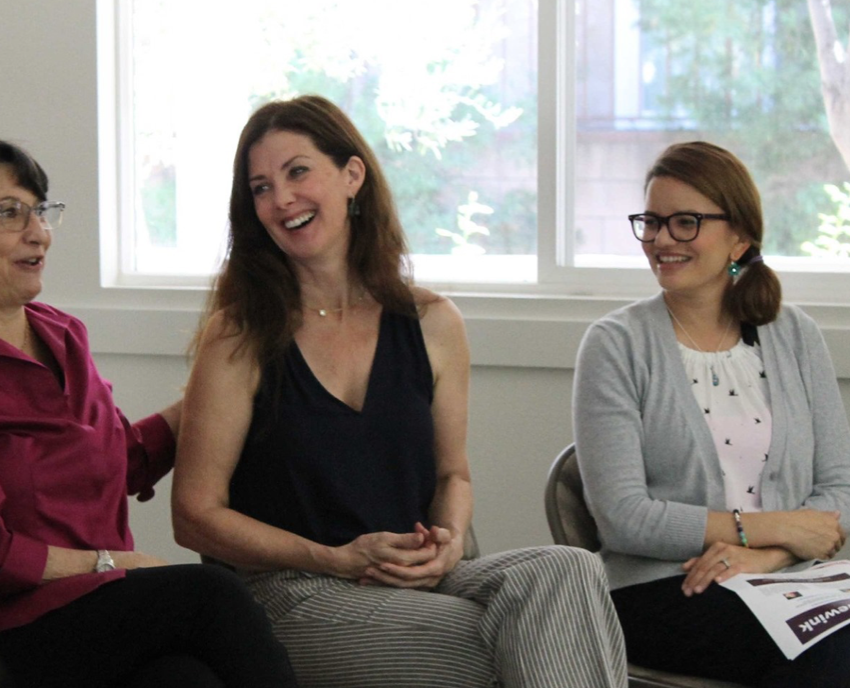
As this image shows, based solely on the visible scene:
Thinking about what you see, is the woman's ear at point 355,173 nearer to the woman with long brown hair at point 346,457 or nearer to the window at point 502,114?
the woman with long brown hair at point 346,457

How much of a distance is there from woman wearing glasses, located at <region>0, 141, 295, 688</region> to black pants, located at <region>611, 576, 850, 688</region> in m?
0.70

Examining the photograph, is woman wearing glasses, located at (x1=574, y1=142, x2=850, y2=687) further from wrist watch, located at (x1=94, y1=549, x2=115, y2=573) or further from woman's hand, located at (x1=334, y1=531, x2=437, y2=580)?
wrist watch, located at (x1=94, y1=549, x2=115, y2=573)

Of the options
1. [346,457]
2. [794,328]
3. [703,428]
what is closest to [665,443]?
[703,428]

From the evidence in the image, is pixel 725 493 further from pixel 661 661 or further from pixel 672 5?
pixel 672 5

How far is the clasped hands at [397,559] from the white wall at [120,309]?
113 cm

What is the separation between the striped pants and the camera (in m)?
1.85

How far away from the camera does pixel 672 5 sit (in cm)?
314

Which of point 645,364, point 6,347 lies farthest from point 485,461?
point 6,347

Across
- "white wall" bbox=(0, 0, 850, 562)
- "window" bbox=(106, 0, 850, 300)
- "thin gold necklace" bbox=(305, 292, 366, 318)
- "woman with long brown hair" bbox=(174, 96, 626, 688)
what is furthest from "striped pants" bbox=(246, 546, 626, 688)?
"window" bbox=(106, 0, 850, 300)

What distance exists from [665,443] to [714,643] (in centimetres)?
40

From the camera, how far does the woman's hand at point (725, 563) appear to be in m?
2.14

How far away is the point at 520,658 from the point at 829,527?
0.75 metres

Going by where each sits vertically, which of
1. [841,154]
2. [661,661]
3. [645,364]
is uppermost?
[841,154]

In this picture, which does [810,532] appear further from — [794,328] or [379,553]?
[379,553]
